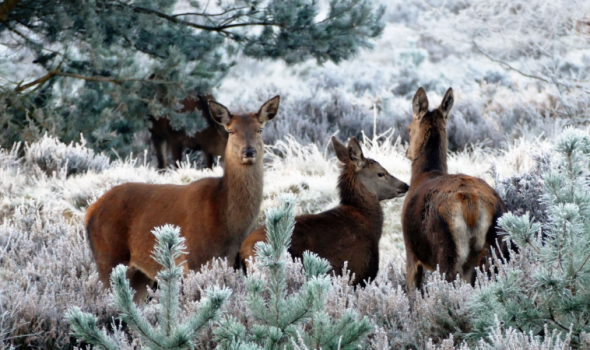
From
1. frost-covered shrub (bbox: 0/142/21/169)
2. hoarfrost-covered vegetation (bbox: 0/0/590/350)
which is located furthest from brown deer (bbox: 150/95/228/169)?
frost-covered shrub (bbox: 0/142/21/169)

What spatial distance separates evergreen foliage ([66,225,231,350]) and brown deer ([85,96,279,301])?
2.88 metres

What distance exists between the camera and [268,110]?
660 centimetres

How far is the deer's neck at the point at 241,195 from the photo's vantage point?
5680mm

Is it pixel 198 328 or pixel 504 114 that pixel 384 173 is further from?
pixel 504 114

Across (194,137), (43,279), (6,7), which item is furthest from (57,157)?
(43,279)

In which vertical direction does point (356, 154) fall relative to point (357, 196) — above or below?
above

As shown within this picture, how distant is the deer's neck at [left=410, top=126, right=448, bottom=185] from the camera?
6109 mm

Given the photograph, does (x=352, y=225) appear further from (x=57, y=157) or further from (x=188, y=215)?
(x=57, y=157)

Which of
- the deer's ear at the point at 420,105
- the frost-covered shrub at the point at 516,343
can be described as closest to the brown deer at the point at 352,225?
the deer's ear at the point at 420,105

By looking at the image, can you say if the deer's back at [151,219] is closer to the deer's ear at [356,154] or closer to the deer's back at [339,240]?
the deer's back at [339,240]

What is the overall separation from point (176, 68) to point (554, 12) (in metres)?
9.81

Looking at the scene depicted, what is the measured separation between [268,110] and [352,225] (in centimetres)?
159

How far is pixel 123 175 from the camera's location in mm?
9070

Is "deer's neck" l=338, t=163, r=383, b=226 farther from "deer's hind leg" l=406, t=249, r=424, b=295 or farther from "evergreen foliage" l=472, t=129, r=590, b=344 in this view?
"evergreen foliage" l=472, t=129, r=590, b=344
